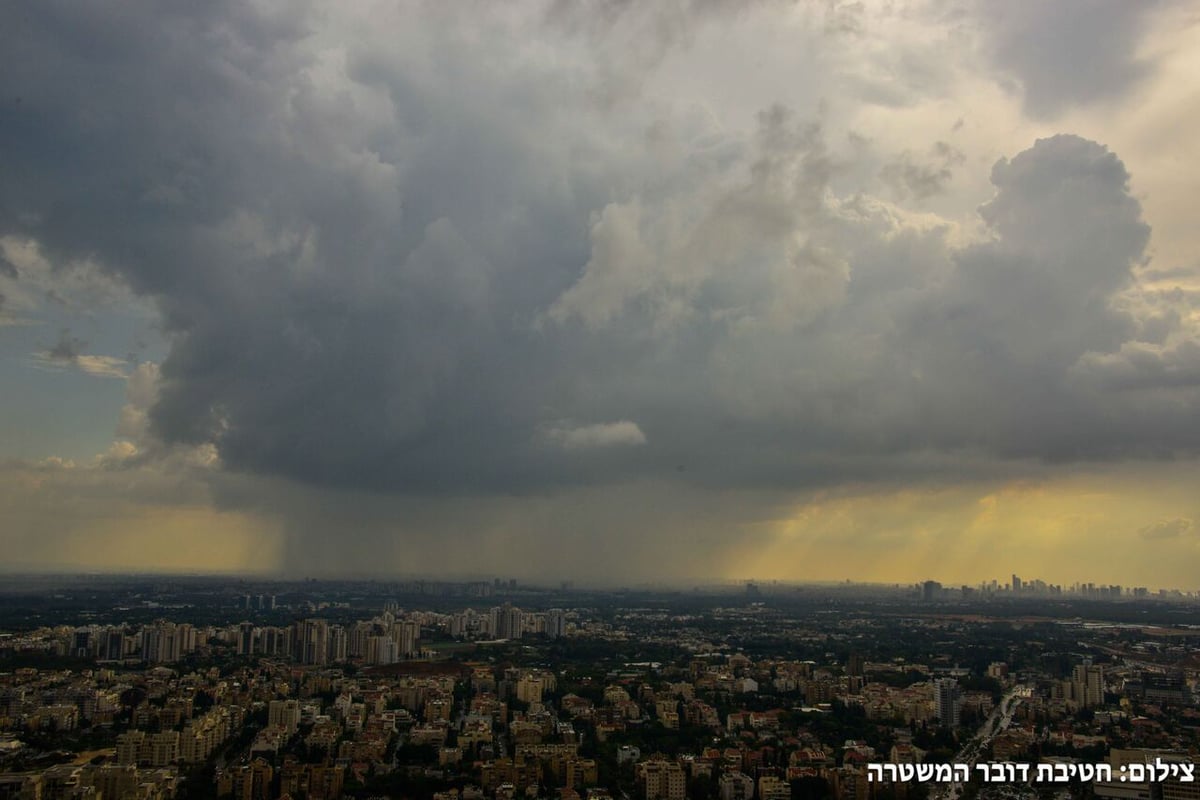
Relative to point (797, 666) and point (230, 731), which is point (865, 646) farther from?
point (230, 731)

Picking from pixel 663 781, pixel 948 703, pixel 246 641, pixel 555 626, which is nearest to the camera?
pixel 663 781

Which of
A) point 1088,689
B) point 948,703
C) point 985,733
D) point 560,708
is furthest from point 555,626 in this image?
point 985,733

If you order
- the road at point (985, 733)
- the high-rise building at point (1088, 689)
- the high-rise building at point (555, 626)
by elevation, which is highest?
the high-rise building at point (1088, 689)

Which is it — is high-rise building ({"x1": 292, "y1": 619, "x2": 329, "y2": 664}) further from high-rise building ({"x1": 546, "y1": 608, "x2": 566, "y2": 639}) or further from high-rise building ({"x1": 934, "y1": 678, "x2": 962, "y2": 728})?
high-rise building ({"x1": 934, "y1": 678, "x2": 962, "y2": 728})

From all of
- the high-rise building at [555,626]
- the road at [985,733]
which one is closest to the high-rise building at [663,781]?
the road at [985,733]

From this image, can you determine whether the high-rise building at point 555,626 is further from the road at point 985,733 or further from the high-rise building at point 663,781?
the high-rise building at point 663,781

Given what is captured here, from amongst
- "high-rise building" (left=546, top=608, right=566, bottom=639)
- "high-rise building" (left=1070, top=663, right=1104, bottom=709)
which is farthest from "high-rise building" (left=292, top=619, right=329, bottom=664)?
"high-rise building" (left=1070, top=663, right=1104, bottom=709)

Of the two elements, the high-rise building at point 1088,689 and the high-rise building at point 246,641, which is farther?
the high-rise building at point 246,641

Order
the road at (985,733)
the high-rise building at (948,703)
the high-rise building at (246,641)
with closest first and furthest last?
the road at (985,733)
the high-rise building at (948,703)
the high-rise building at (246,641)

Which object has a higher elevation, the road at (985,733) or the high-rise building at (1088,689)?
the high-rise building at (1088,689)

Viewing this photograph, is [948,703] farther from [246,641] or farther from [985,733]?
[246,641]

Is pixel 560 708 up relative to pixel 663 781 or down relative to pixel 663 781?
down

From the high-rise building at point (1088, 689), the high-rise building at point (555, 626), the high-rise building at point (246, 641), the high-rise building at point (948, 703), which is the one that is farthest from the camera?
the high-rise building at point (555, 626)
